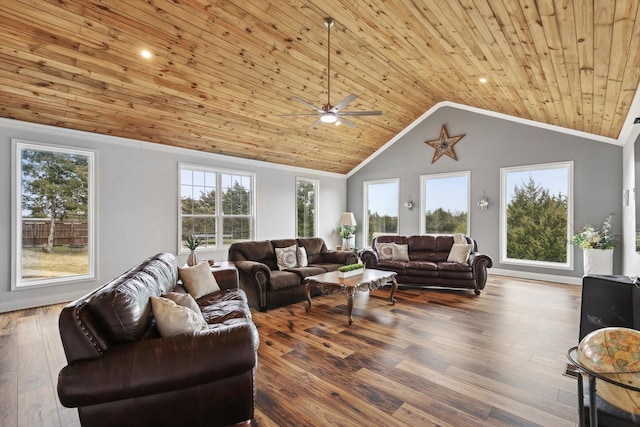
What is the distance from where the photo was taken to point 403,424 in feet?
6.44

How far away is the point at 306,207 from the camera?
27.1 feet

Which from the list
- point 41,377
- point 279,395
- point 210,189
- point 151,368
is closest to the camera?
point 151,368

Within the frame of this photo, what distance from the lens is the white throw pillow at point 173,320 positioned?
1905mm

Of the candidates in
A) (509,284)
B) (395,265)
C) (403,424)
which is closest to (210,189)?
(395,265)

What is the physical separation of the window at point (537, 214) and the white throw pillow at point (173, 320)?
6537 mm

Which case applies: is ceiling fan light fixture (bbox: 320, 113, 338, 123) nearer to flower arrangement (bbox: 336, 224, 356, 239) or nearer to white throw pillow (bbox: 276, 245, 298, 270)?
white throw pillow (bbox: 276, 245, 298, 270)

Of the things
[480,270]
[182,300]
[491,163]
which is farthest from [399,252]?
[182,300]

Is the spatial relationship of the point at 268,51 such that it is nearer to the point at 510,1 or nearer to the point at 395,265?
the point at 510,1

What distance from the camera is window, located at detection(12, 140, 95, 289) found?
Answer: 14.3 feet

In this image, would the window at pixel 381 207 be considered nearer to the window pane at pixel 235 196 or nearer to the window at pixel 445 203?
the window at pixel 445 203

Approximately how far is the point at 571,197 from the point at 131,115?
7681 millimetres

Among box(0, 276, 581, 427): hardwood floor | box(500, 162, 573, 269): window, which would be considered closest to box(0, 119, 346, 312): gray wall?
box(0, 276, 581, 427): hardwood floor

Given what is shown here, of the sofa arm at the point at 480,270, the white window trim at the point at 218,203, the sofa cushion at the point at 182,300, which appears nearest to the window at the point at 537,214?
the sofa arm at the point at 480,270

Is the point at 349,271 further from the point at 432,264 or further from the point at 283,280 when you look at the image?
the point at 432,264
